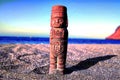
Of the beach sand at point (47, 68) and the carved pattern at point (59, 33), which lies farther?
the carved pattern at point (59, 33)

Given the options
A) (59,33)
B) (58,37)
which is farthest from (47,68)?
(59,33)

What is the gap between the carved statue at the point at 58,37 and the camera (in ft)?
42.5

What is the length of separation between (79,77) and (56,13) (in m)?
3.84

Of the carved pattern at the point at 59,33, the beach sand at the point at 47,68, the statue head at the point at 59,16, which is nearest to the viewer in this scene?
the beach sand at the point at 47,68

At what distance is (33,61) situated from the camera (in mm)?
17281

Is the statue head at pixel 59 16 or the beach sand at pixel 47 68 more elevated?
the statue head at pixel 59 16

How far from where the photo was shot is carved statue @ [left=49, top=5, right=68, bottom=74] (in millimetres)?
12961

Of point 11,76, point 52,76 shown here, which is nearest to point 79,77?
point 52,76

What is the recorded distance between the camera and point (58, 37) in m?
13.2

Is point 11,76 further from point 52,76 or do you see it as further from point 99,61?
point 99,61

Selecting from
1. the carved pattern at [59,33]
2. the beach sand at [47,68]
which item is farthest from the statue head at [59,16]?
the beach sand at [47,68]

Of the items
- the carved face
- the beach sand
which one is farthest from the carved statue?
the beach sand

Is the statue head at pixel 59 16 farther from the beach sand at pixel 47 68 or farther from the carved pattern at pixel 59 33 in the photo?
the beach sand at pixel 47 68

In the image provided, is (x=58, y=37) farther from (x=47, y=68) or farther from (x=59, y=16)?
(x=47, y=68)
